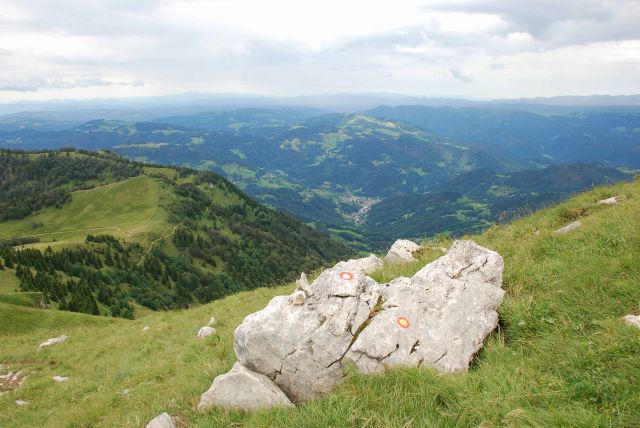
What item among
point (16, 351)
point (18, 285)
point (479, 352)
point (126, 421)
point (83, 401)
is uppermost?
point (479, 352)

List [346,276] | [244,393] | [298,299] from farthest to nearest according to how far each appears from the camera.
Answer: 1. [346,276]
2. [298,299]
3. [244,393]

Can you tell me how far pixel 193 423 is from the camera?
7.67 m

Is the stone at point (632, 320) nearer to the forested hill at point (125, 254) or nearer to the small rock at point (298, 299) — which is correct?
the small rock at point (298, 299)

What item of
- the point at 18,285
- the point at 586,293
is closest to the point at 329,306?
the point at 586,293

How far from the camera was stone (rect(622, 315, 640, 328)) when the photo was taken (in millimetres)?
6586

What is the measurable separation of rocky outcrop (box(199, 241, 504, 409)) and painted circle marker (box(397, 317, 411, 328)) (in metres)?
0.02

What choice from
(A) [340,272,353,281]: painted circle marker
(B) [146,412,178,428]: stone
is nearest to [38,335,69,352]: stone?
(B) [146,412,178,428]: stone

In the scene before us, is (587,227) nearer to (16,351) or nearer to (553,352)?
(553,352)

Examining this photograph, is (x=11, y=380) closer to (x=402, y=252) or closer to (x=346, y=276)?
(x=346, y=276)

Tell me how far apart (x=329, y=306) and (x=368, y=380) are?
2129 millimetres

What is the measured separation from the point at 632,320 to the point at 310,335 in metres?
6.20

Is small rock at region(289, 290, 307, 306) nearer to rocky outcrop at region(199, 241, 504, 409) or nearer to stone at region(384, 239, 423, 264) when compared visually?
rocky outcrop at region(199, 241, 504, 409)

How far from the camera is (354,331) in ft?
26.8

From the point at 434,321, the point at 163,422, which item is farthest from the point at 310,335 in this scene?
the point at 163,422
